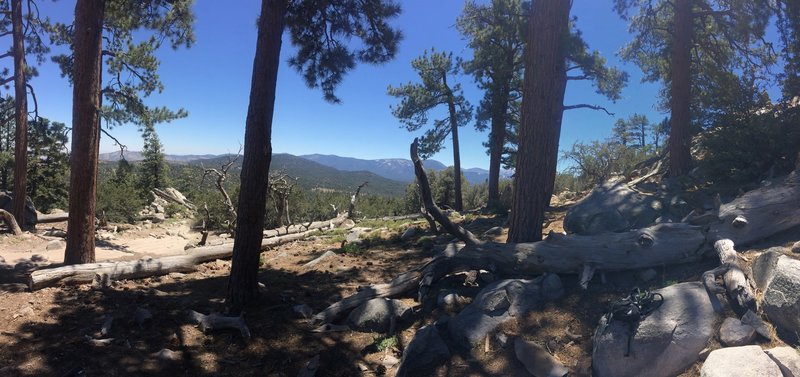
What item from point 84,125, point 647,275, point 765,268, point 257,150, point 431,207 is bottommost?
point 647,275

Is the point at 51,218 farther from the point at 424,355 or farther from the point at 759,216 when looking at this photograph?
the point at 759,216

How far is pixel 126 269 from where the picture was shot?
690 cm

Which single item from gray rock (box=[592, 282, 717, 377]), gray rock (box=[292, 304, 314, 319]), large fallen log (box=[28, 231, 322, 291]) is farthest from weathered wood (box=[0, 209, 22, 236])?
gray rock (box=[592, 282, 717, 377])

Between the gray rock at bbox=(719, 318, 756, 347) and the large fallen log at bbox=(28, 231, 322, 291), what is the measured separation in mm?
8151

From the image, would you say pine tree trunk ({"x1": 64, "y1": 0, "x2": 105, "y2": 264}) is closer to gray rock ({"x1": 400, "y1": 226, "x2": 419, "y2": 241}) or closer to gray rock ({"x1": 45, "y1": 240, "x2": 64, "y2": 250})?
gray rock ({"x1": 45, "y1": 240, "x2": 64, "y2": 250})

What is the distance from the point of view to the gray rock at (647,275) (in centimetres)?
462

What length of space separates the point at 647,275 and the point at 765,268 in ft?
3.53

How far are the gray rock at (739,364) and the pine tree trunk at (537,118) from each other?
9.32ft

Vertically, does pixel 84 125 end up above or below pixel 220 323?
above

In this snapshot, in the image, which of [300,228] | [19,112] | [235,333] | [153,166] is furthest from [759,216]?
[153,166]

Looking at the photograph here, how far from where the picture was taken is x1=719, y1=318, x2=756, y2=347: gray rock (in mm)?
3184

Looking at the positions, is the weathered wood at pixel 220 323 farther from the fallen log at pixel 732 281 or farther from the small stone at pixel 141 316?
the fallen log at pixel 732 281

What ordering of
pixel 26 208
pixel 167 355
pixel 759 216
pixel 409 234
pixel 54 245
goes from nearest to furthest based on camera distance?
pixel 167 355
pixel 759 216
pixel 54 245
pixel 409 234
pixel 26 208

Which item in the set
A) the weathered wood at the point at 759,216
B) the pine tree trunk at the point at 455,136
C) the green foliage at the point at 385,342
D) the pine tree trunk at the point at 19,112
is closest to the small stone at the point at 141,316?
the green foliage at the point at 385,342
